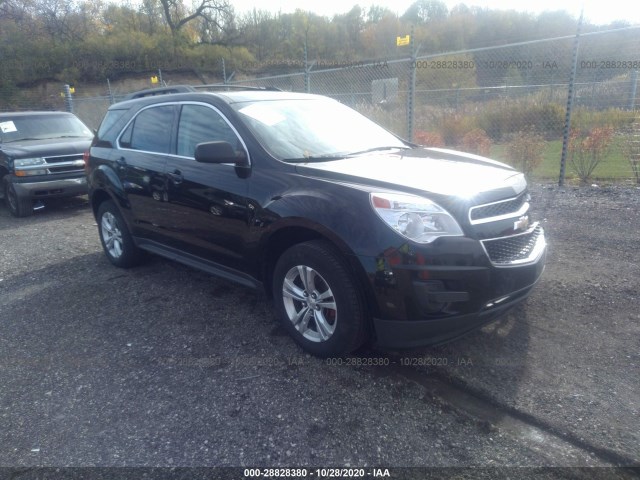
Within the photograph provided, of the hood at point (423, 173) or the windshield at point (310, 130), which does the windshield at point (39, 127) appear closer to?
the windshield at point (310, 130)

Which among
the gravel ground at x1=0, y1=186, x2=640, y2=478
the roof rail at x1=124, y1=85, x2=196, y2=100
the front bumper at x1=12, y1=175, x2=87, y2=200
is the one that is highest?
the roof rail at x1=124, y1=85, x2=196, y2=100

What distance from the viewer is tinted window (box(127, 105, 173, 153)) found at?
4.56m

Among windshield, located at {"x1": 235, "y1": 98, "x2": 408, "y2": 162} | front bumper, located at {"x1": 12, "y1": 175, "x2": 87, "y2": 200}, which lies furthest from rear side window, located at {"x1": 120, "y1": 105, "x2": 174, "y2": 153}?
front bumper, located at {"x1": 12, "y1": 175, "x2": 87, "y2": 200}

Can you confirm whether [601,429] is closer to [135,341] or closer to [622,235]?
[135,341]

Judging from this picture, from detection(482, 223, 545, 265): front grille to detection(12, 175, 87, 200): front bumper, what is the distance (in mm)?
7540

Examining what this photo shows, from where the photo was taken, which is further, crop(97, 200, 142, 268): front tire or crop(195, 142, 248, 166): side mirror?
crop(97, 200, 142, 268): front tire

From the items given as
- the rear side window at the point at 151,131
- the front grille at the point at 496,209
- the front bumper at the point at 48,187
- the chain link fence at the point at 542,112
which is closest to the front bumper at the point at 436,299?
the front grille at the point at 496,209

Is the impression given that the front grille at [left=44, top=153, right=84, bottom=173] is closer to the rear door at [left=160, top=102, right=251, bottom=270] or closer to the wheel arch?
the rear door at [left=160, top=102, right=251, bottom=270]

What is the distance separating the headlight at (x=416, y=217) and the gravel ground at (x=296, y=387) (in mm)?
981

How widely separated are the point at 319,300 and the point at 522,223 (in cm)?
149

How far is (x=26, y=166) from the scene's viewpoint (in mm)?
8344

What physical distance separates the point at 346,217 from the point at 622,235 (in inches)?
163

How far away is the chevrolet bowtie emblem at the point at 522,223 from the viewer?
3.25m

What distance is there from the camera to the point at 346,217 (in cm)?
304
